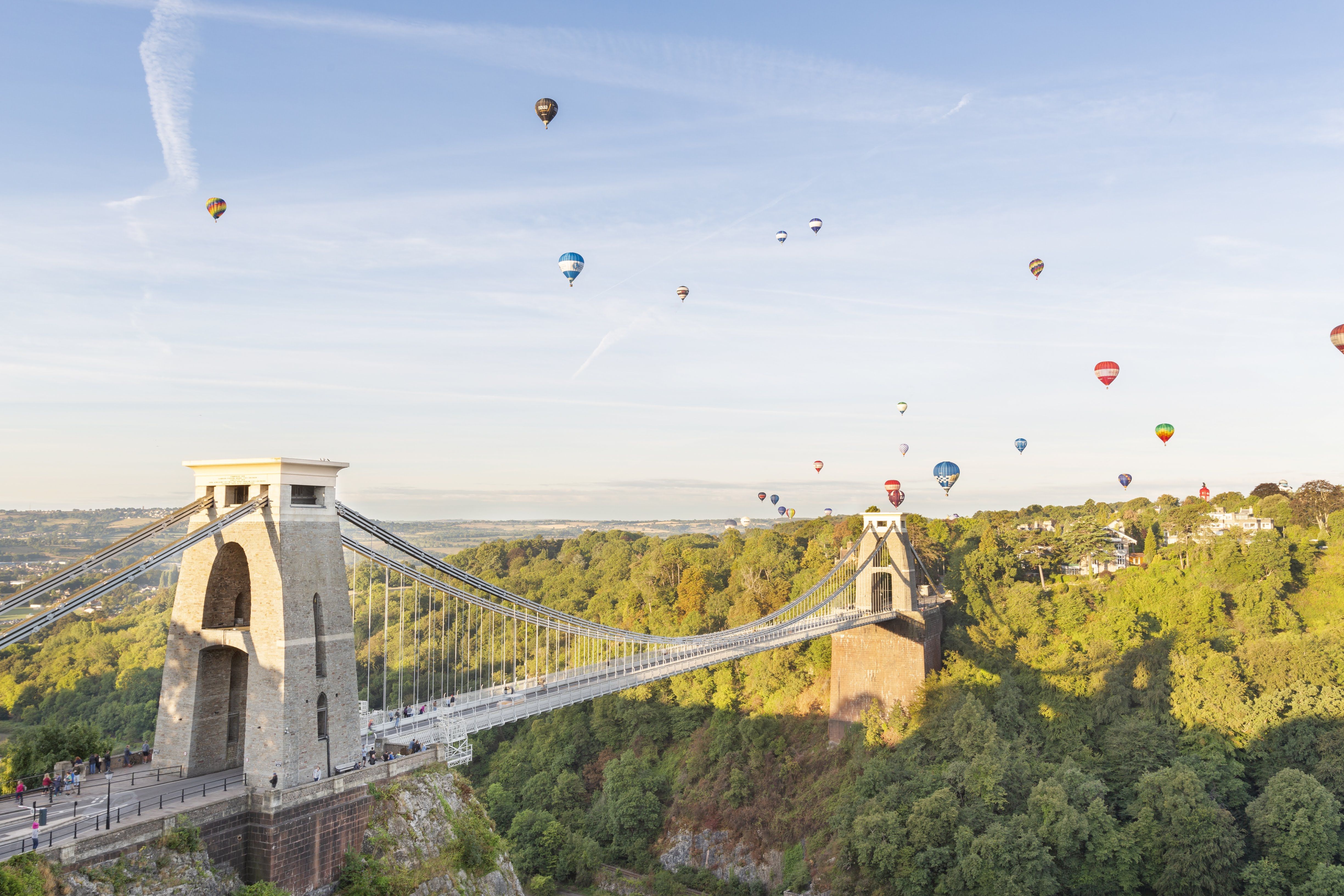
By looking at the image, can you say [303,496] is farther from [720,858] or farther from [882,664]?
[882,664]

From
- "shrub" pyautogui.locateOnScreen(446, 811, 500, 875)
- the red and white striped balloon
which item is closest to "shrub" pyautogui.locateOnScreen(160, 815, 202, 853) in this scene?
"shrub" pyautogui.locateOnScreen(446, 811, 500, 875)

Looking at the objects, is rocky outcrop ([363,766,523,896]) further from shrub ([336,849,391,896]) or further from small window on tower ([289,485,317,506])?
small window on tower ([289,485,317,506])

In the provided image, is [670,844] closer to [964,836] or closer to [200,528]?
[964,836]

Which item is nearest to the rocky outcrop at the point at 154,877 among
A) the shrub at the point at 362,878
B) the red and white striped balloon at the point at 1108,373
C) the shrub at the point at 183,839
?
the shrub at the point at 183,839

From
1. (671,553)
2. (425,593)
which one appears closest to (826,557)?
(671,553)

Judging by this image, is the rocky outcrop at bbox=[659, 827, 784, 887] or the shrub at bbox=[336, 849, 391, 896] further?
the rocky outcrop at bbox=[659, 827, 784, 887]

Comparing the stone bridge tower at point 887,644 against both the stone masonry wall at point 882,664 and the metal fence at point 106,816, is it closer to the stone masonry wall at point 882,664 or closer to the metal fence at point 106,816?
the stone masonry wall at point 882,664
